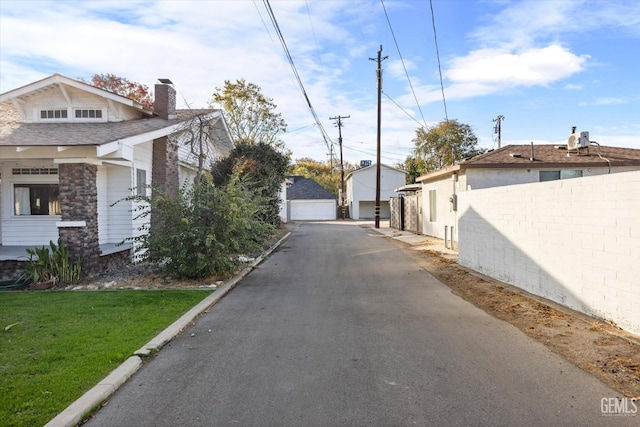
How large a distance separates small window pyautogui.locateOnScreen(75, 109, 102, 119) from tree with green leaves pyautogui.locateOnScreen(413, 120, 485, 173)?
118 ft

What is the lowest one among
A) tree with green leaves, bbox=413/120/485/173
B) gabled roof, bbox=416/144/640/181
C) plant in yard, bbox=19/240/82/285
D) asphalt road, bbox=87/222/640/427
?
asphalt road, bbox=87/222/640/427

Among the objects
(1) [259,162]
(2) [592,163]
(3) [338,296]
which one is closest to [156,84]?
(1) [259,162]

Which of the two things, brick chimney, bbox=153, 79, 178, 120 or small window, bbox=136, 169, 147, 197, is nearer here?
small window, bbox=136, 169, 147, 197

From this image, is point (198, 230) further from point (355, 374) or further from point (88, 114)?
point (88, 114)

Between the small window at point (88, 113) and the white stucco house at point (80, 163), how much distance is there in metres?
0.03

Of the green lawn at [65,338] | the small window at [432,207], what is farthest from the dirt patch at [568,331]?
the small window at [432,207]

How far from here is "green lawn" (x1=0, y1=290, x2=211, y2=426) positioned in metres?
4.17

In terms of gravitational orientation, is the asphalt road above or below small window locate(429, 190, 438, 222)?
below

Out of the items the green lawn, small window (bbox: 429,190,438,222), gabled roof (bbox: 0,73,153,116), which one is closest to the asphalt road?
the green lawn

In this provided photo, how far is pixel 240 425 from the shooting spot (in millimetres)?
3723

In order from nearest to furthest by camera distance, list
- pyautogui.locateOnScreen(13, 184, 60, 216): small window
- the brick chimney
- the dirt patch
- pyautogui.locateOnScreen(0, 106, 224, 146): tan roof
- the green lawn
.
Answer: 1. the green lawn
2. the dirt patch
3. pyautogui.locateOnScreen(0, 106, 224, 146): tan roof
4. pyautogui.locateOnScreen(13, 184, 60, 216): small window
5. the brick chimney

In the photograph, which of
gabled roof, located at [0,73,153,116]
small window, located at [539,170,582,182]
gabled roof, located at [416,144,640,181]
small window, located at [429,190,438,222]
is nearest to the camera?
gabled roof, located at [0,73,153,116]

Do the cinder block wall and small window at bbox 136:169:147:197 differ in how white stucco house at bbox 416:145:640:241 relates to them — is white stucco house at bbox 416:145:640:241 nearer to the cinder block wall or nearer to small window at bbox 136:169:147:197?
the cinder block wall

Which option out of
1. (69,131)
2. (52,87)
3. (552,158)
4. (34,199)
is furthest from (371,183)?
(69,131)
